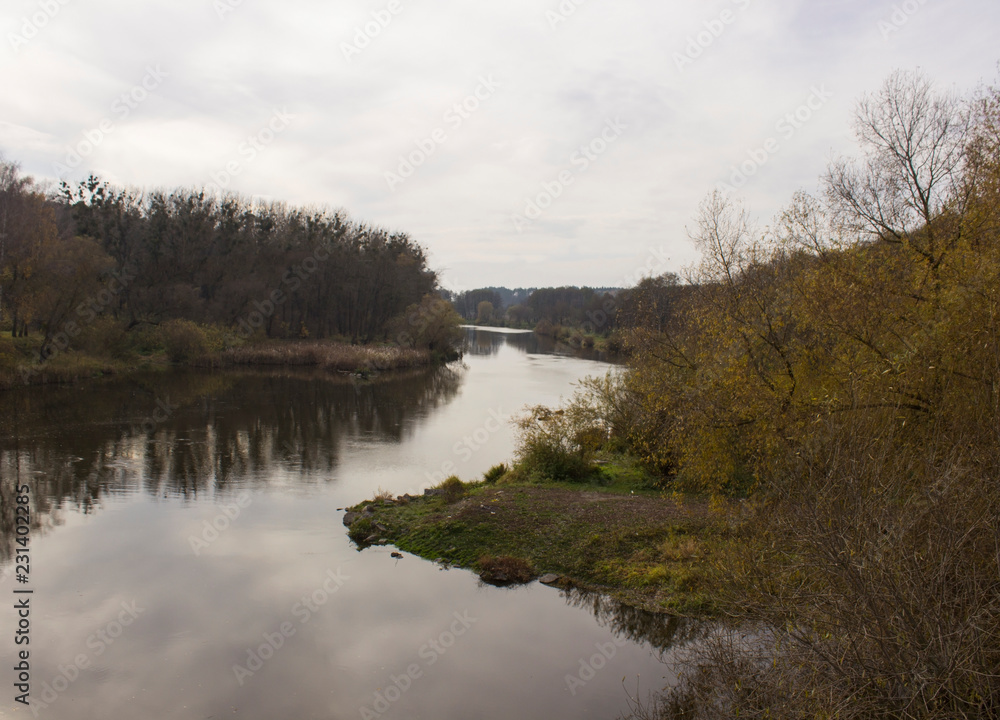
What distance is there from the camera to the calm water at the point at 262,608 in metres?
8.16

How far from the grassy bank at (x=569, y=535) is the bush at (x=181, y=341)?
99.8 feet

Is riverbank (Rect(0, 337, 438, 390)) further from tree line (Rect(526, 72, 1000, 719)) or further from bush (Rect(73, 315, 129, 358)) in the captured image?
tree line (Rect(526, 72, 1000, 719))

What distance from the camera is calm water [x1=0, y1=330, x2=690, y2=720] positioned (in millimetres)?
8156

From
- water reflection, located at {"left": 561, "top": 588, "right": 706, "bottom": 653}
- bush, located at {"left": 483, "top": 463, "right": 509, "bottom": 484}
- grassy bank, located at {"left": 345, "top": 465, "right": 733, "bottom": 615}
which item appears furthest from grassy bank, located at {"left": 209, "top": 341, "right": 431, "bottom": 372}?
water reflection, located at {"left": 561, "top": 588, "right": 706, "bottom": 653}

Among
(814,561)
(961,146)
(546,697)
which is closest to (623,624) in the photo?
(546,697)

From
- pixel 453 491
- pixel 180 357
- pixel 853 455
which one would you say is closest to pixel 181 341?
pixel 180 357

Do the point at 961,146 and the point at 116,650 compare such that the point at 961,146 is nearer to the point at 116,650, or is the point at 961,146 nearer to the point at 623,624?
the point at 623,624

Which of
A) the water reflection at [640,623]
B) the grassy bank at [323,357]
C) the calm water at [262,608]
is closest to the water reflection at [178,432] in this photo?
the calm water at [262,608]

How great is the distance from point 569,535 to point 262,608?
220 inches

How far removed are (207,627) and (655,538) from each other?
763 centimetres

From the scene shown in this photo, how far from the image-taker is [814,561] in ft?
18.8

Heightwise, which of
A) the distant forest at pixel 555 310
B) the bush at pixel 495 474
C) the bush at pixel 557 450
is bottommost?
the bush at pixel 495 474

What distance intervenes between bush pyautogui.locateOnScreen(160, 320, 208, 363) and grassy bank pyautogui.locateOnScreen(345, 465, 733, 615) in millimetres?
30434

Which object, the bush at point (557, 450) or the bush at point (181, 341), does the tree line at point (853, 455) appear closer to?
the bush at point (557, 450)
